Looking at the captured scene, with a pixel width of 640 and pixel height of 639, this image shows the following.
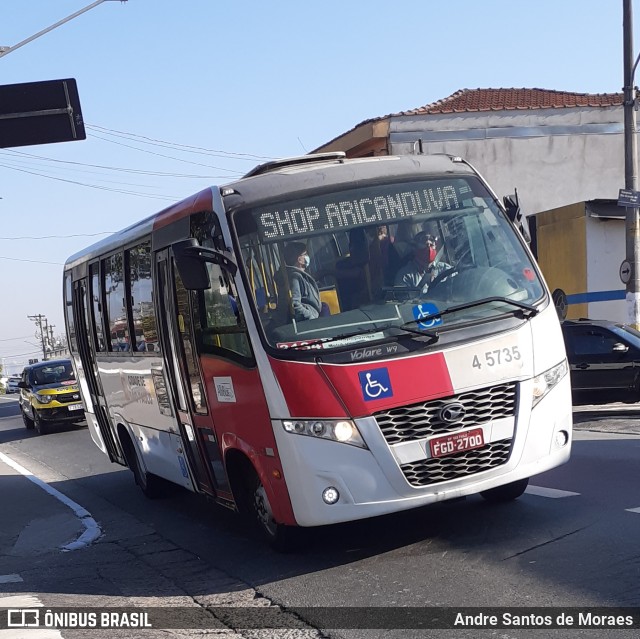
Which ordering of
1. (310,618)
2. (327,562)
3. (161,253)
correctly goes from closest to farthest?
1. (310,618)
2. (327,562)
3. (161,253)

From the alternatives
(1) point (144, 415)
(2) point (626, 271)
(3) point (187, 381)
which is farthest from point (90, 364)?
(2) point (626, 271)

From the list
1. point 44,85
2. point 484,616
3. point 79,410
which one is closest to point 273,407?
point 484,616

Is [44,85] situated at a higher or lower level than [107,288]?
higher

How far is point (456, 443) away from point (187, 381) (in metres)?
2.80

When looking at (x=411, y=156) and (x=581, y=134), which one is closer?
(x=411, y=156)

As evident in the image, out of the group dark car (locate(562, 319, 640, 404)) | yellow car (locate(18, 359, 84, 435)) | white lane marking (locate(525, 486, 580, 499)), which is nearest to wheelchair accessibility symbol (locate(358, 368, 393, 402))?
white lane marking (locate(525, 486, 580, 499))

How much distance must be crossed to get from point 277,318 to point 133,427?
→ 188 inches

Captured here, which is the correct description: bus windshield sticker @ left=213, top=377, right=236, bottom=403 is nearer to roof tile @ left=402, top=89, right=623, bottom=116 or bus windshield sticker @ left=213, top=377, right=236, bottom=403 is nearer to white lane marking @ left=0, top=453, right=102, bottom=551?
white lane marking @ left=0, top=453, right=102, bottom=551

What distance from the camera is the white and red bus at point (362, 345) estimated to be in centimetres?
674

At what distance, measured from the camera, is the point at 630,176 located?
19.7 meters

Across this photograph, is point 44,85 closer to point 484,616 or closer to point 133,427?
point 133,427

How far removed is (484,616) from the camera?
5.50 m

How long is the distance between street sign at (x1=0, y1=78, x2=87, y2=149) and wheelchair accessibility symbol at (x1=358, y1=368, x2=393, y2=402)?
28.5ft

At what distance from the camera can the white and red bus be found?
6.74m
